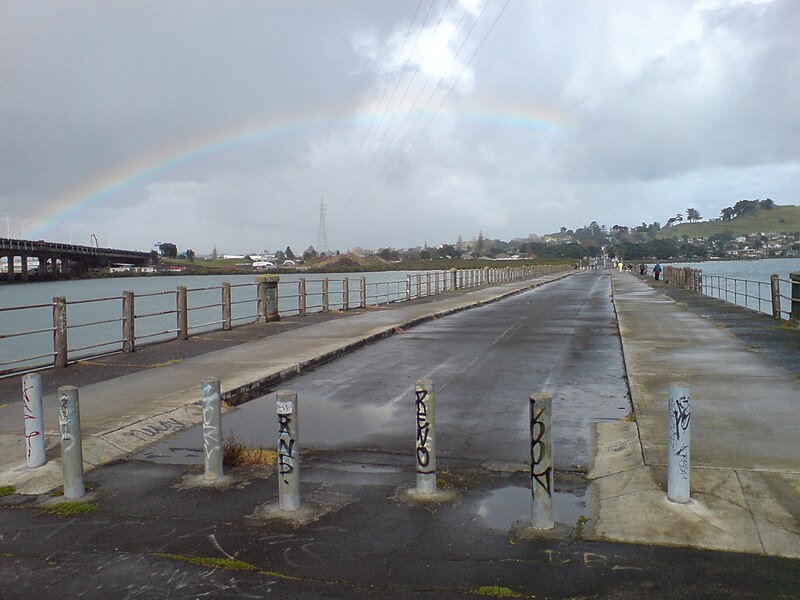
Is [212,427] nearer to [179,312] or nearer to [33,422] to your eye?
[33,422]

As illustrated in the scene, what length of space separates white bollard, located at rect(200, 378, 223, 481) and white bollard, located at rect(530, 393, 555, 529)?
9.44ft

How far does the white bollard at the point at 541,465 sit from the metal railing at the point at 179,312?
29.2ft

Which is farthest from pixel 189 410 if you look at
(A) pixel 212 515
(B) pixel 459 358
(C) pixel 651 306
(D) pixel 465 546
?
(C) pixel 651 306

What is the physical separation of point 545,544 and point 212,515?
2628 millimetres

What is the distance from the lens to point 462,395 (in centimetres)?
1094

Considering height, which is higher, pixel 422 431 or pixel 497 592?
pixel 422 431

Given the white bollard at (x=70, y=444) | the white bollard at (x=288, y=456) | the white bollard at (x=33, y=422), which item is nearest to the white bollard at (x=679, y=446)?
the white bollard at (x=288, y=456)

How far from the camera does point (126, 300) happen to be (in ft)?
49.3

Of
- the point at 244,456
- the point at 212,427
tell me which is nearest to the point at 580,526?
the point at 212,427

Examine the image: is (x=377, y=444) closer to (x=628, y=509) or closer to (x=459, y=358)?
(x=628, y=509)

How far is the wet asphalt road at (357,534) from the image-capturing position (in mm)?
4609

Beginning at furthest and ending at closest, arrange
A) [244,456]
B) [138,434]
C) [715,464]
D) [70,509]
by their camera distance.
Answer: [138,434]
[244,456]
[715,464]
[70,509]

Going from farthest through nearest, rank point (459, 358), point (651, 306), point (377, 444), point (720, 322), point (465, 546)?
1. point (651, 306)
2. point (720, 322)
3. point (459, 358)
4. point (377, 444)
5. point (465, 546)

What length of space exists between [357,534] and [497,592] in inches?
54.3
